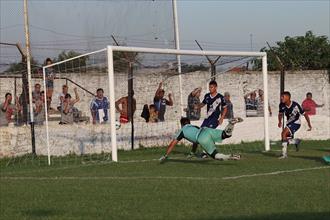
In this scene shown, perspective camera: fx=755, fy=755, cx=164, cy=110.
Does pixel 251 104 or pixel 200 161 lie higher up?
pixel 251 104

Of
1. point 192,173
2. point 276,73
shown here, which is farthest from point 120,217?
point 276,73

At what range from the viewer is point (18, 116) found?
22.2 meters

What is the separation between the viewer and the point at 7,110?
73.5ft

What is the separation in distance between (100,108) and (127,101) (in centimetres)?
112

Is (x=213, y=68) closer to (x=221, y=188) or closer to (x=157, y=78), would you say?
(x=157, y=78)

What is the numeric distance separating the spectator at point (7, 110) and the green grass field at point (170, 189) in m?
2.67

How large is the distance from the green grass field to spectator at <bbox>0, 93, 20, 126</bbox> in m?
2.67

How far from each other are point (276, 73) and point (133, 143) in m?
12.0

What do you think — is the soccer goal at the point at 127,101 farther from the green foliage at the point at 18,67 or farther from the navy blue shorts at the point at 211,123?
the navy blue shorts at the point at 211,123

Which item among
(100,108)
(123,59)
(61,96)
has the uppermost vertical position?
(123,59)

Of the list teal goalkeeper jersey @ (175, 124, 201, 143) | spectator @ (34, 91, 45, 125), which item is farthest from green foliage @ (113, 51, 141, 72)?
teal goalkeeper jersey @ (175, 124, 201, 143)

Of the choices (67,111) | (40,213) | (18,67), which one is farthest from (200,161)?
(40,213)

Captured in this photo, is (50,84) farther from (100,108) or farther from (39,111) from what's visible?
(100,108)

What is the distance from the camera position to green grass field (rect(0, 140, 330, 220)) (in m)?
9.97
